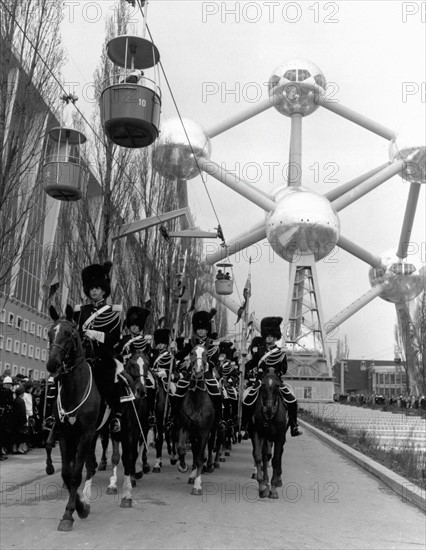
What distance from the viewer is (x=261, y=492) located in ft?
35.7

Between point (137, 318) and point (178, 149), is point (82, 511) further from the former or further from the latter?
point (178, 149)

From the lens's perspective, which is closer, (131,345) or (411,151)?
(131,345)

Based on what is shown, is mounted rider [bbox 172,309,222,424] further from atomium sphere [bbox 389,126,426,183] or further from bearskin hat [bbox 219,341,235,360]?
atomium sphere [bbox 389,126,426,183]

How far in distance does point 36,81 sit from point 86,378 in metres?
8.99

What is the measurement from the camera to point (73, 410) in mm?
Result: 8422

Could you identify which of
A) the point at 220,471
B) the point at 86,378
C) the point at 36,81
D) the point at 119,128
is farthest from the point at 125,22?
the point at 86,378

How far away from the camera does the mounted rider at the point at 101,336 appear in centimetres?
923

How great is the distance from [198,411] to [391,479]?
4.01 meters

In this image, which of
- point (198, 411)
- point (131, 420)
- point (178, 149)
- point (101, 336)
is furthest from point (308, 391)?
point (101, 336)

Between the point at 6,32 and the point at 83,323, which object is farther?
the point at 6,32

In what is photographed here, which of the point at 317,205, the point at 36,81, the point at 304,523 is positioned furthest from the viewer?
the point at 317,205

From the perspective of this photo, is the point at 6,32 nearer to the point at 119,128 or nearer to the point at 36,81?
the point at 36,81

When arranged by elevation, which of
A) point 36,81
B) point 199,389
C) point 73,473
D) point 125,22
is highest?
point 125,22

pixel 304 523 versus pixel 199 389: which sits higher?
pixel 199 389
